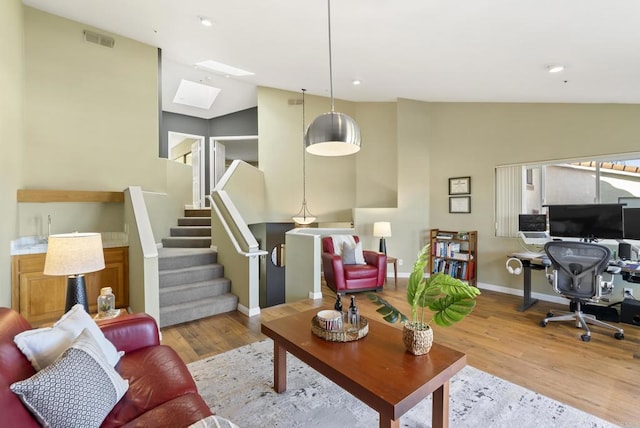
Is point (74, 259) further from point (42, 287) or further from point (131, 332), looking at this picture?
point (42, 287)

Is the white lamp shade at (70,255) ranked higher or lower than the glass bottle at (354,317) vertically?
higher

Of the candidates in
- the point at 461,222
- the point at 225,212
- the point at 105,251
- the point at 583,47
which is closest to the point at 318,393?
the point at 225,212

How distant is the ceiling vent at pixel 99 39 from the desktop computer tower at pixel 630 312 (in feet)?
24.6

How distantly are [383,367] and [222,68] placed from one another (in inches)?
217

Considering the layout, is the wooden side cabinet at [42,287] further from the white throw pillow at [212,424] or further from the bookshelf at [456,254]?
the bookshelf at [456,254]

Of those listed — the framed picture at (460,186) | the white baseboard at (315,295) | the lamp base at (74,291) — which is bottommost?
the white baseboard at (315,295)

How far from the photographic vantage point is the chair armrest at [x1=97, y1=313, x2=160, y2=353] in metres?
1.85

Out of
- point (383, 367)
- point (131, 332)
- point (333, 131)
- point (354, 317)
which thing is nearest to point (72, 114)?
point (131, 332)

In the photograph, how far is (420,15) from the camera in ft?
9.25

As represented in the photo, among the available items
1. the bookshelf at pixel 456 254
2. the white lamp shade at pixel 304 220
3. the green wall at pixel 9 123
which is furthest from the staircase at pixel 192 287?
the bookshelf at pixel 456 254

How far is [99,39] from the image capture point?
14.0 feet

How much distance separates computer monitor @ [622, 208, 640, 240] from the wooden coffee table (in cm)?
327

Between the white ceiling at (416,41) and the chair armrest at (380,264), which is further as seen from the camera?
the chair armrest at (380,264)

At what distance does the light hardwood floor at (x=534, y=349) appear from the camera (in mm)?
2197
